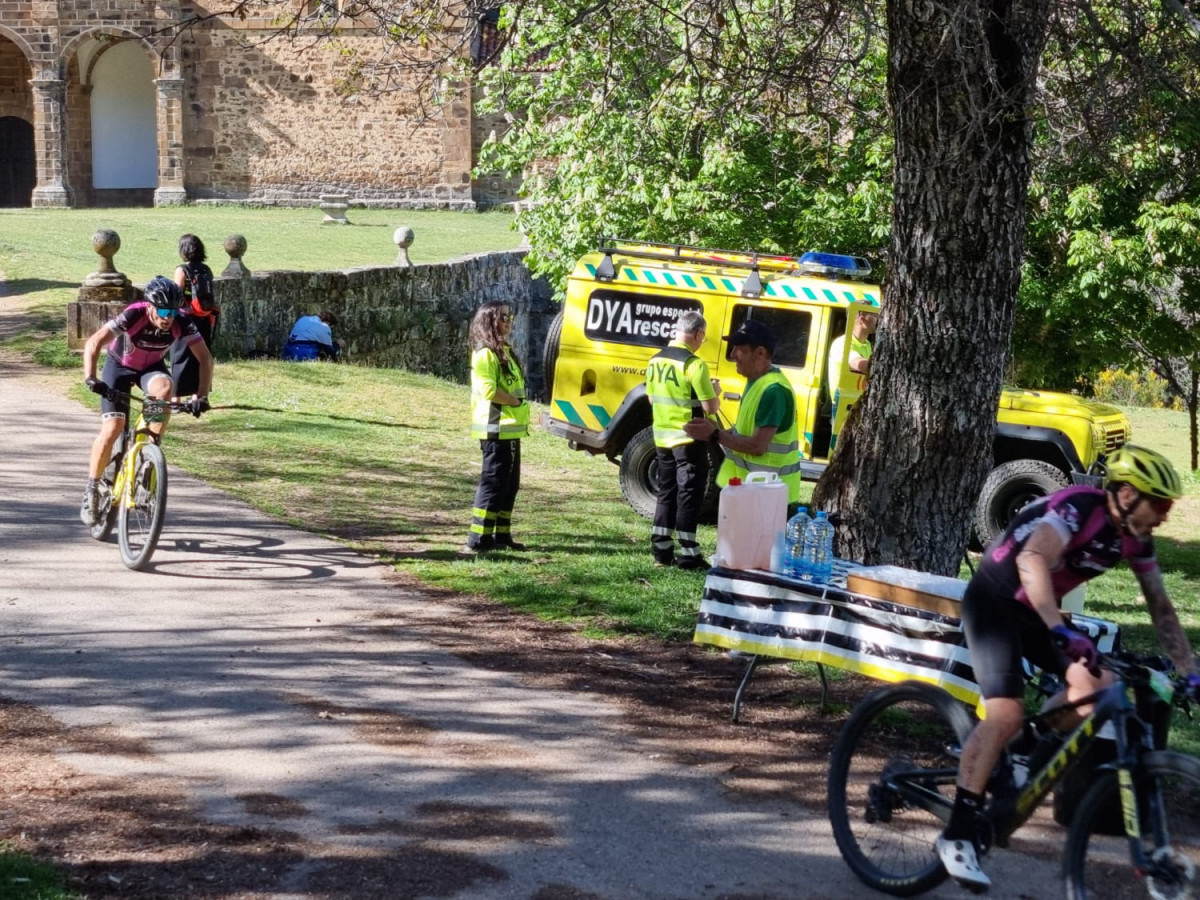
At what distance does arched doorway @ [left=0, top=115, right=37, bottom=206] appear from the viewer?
46.1m

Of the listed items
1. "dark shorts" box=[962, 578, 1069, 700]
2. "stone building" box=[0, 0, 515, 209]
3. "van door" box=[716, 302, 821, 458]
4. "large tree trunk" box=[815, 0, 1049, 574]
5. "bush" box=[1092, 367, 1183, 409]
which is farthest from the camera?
"stone building" box=[0, 0, 515, 209]

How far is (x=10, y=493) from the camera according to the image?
11.1 m

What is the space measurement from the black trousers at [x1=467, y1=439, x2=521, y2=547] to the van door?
3370mm

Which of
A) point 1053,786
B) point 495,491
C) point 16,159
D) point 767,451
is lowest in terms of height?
point 495,491

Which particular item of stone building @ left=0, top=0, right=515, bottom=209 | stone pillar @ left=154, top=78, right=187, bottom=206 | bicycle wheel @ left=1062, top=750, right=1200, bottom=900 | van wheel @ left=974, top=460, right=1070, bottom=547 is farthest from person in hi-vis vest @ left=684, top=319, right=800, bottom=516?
stone pillar @ left=154, top=78, right=187, bottom=206

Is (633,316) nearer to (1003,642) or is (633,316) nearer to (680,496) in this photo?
(680,496)

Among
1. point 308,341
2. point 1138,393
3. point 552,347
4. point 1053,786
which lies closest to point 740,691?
point 1053,786

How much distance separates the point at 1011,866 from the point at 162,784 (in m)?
3.02

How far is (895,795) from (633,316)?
28.9ft

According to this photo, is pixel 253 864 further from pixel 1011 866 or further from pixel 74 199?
pixel 74 199

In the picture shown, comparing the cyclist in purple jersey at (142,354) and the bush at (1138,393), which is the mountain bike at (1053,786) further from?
the bush at (1138,393)

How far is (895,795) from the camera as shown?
5.12 meters

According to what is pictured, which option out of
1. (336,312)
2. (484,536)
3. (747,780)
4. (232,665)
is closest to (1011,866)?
(747,780)

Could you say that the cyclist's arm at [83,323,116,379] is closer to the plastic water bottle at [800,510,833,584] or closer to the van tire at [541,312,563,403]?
the plastic water bottle at [800,510,833,584]
